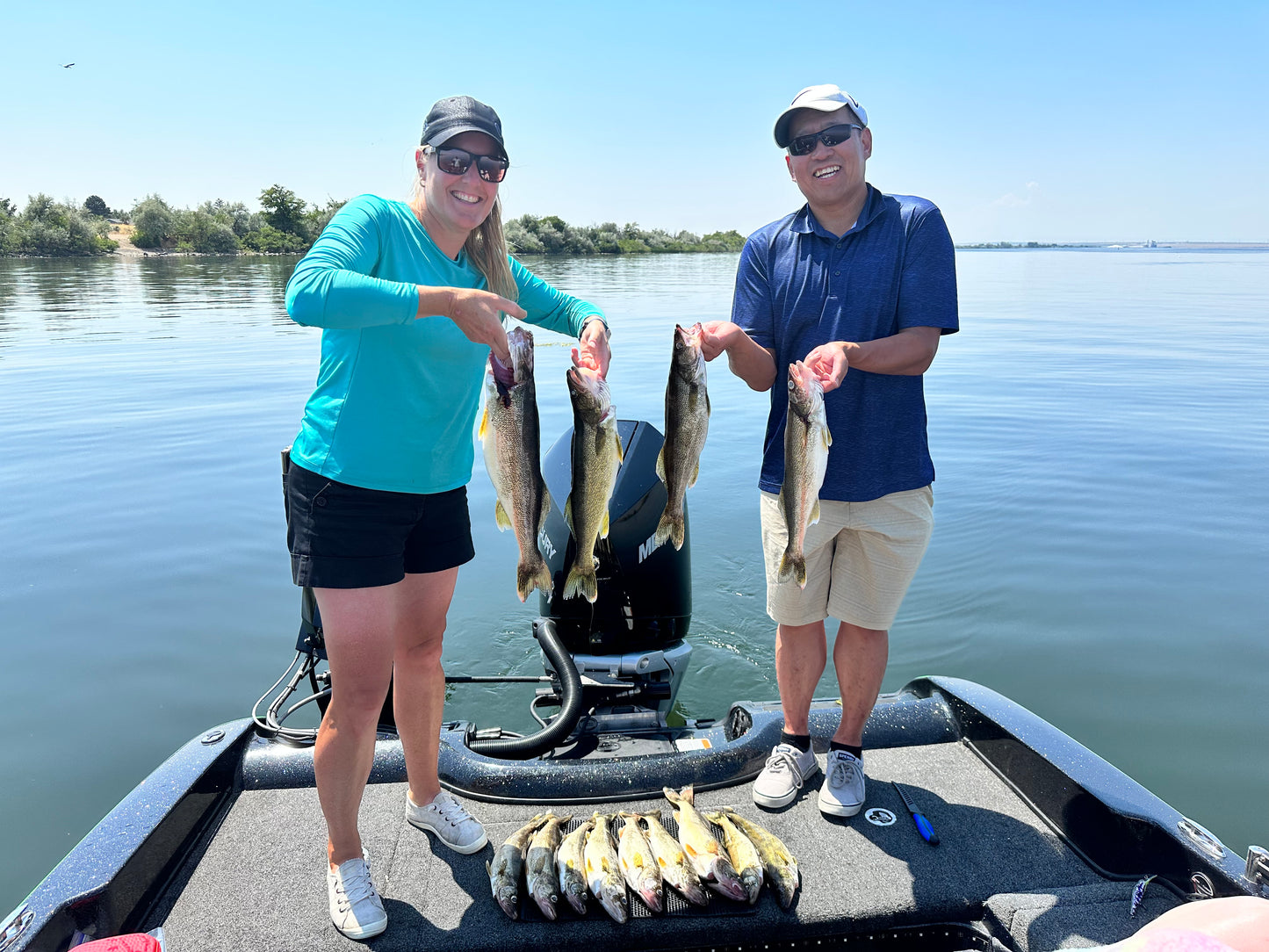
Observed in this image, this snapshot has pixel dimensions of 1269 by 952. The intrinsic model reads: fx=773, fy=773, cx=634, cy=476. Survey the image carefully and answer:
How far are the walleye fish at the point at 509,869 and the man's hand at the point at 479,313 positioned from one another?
6.23ft

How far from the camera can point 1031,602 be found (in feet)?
24.6

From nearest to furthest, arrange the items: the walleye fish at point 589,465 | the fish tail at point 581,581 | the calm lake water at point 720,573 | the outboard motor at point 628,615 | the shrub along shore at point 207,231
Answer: the walleye fish at point 589,465, the fish tail at point 581,581, the outboard motor at point 628,615, the calm lake water at point 720,573, the shrub along shore at point 207,231

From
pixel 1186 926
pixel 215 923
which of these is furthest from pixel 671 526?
pixel 215 923

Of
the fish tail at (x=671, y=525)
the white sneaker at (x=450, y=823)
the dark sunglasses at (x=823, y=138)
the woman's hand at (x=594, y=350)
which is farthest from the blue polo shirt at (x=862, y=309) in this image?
the white sneaker at (x=450, y=823)

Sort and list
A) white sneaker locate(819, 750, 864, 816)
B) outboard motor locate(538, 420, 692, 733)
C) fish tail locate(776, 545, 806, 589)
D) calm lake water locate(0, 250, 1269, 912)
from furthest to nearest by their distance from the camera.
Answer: calm lake water locate(0, 250, 1269, 912) → outboard motor locate(538, 420, 692, 733) → white sneaker locate(819, 750, 864, 816) → fish tail locate(776, 545, 806, 589)

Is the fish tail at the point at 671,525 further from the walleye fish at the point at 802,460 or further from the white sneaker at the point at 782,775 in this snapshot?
the white sneaker at the point at 782,775

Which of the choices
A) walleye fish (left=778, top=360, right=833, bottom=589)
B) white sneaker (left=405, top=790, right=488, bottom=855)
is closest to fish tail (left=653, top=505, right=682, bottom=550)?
walleye fish (left=778, top=360, right=833, bottom=589)

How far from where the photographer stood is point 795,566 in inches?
124

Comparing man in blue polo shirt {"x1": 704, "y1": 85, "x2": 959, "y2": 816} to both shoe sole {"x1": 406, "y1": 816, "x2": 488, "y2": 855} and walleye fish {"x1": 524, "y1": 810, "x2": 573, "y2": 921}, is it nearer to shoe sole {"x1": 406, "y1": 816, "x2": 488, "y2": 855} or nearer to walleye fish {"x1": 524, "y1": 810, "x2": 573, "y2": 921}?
walleye fish {"x1": 524, "y1": 810, "x2": 573, "y2": 921}

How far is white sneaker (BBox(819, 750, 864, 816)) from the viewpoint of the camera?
324cm

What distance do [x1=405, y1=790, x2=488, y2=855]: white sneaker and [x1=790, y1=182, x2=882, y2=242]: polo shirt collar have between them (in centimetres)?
279

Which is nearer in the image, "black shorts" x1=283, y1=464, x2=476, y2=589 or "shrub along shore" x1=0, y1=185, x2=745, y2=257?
"black shorts" x1=283, y1=464, x2=476, y2=589

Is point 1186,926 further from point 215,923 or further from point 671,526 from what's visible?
point 215,923

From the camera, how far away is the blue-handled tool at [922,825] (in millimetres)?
3082
